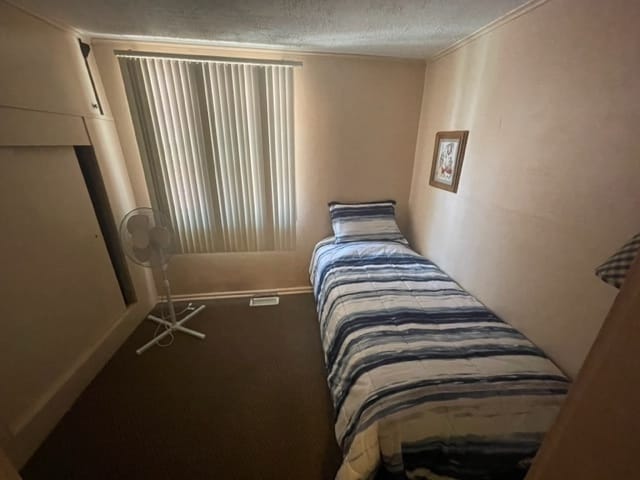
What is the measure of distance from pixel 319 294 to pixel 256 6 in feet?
6.24

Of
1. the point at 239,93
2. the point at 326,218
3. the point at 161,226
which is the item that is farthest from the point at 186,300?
the point at 239,93

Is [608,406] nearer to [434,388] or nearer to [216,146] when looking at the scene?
[434,388]

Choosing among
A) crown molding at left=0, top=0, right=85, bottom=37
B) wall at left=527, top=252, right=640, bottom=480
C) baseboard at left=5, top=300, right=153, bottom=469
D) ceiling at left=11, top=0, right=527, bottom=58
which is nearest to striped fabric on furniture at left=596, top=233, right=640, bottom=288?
wall at left=527, top=252, right=640, bottom=480

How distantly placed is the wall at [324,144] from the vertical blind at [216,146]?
5.1 inches

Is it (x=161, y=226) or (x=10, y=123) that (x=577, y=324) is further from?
(x=10, y=123)

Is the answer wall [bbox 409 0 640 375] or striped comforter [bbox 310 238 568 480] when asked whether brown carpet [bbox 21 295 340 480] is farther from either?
wall [bbox 409 0 640 375]

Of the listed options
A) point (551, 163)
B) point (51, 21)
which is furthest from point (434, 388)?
point (51, 21)

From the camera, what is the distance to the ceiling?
1.35 meters

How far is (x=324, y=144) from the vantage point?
7.97 feet

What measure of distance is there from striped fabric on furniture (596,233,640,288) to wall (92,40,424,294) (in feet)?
6.42

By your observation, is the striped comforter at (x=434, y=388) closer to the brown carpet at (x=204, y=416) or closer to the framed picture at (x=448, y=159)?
the brown carpet at (x=204, y=416)

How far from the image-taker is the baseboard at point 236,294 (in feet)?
8.77

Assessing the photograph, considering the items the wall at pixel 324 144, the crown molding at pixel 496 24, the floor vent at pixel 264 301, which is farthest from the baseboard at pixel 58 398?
the crown molding at pixel 496 24

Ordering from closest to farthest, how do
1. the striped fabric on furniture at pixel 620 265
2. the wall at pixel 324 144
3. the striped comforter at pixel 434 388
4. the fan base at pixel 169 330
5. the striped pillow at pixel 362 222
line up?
the striped fabric on furniture at pixel 620 265, the striped comforter at pixel 434 388, the fan base at pixel 169 330, the wall at pixel 324 144, the striped pillow at pixel 362 222
